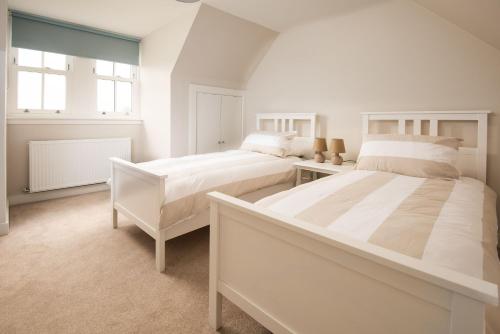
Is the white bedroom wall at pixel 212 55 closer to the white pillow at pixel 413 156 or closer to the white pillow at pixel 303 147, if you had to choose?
the white pillow at pixel 303 147

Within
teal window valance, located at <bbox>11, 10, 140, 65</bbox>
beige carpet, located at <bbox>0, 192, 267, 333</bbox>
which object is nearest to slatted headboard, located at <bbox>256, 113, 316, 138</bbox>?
beige carpet, located at <bbox>0, 192, 267, 333</bbox>

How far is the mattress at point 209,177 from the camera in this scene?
196 cm

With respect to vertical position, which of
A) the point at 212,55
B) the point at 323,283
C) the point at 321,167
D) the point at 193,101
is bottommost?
the point at 323,283

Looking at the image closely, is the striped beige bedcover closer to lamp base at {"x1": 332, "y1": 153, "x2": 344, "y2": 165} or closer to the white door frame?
lamp base at {"x1": 332, "y1": 153, "x2": 344, "y2": 165}

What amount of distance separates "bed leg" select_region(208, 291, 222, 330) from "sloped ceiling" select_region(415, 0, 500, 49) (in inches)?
91.0

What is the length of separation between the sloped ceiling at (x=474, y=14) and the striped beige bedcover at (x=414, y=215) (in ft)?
3.66

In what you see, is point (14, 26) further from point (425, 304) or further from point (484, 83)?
point (484, 83)

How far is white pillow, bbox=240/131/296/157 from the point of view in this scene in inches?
128

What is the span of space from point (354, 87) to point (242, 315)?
263cm

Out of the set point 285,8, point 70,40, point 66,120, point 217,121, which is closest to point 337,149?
point 285,8

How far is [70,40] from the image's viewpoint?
3463 mm

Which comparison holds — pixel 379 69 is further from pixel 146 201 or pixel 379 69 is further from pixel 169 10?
pixel 146 201

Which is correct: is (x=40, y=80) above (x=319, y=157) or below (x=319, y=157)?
above

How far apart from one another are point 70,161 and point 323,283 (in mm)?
3623
